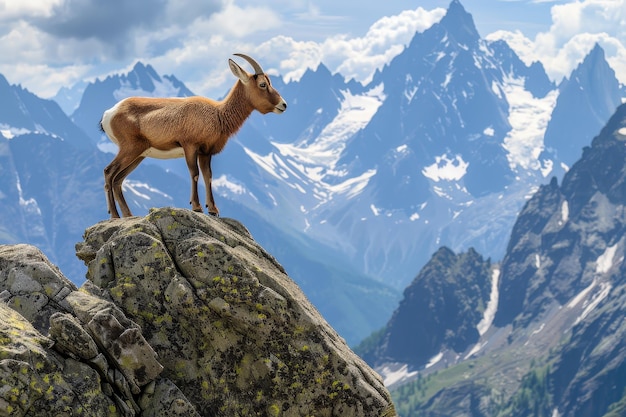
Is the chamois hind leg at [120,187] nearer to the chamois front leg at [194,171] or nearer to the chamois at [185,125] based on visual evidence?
the chamois at [185,125]

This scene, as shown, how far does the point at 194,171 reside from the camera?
2633 cm

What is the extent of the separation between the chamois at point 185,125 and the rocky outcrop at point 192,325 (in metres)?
3.51

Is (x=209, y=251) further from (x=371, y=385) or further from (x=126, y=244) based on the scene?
(x=371, y=385)

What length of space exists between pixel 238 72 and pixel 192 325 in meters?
8.37

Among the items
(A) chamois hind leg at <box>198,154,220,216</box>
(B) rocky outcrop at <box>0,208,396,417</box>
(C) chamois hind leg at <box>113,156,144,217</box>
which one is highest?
(C) chamois hind leg at <box>113,156,144,217</box>

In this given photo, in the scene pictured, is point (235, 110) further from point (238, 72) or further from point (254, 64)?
point (254, 64)

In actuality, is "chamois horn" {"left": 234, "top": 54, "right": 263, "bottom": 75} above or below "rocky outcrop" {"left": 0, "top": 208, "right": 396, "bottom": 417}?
above

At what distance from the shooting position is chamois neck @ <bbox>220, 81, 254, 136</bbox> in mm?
27219

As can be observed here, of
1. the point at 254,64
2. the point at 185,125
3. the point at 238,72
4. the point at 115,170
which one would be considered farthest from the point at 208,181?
the point at 254,64

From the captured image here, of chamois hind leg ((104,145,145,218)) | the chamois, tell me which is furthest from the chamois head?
chamois hind leg ((104,145,145,218))

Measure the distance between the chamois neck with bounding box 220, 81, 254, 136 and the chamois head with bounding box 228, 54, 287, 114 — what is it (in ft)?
0.63

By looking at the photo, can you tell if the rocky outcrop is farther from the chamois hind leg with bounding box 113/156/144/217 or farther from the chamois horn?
the chamois horn

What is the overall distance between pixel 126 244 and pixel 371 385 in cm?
699

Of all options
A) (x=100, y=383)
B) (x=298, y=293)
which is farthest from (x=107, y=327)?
(x=298, y=293)
